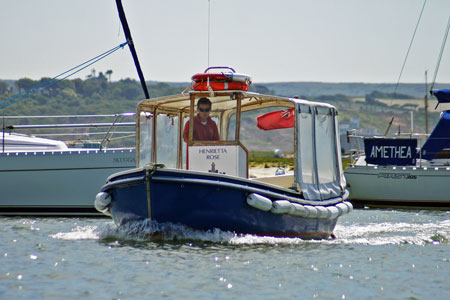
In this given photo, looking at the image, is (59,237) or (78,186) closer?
(59,237)

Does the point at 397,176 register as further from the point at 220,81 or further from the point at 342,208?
the point at 220,81

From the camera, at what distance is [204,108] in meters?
15.4

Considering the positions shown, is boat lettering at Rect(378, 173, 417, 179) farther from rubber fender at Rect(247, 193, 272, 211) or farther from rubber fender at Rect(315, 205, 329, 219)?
rubber fender at Rect(247, 193, 272, 211)

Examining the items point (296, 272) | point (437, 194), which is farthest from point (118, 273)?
point (437, 194)

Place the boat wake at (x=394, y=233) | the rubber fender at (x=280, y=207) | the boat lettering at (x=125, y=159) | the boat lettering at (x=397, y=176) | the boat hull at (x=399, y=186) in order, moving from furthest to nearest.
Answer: the boat lettering at (x=397, y=176), the boat hull at (x=399, y=186), the boat lettering at (x=125, y=159), the boat wake at (x=394, y=233), the rubber fender at (x=280, y=207)

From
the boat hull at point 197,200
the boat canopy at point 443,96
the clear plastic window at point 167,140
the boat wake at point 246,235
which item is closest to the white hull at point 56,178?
the boat wake at point 246,235

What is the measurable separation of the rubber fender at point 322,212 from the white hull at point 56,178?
276 inches

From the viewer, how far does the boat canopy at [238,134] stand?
15031 mm

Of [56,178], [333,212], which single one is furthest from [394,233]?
[56,178]

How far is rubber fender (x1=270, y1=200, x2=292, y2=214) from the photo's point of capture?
14.0 meters

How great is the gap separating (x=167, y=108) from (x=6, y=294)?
7.20m

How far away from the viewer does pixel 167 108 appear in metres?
16.5

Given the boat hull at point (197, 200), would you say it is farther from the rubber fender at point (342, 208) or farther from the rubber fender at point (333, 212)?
the rubber fender at point (342, 208)

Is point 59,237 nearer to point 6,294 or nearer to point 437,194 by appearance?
point 6,294
